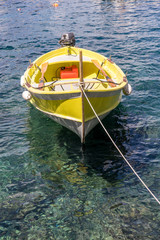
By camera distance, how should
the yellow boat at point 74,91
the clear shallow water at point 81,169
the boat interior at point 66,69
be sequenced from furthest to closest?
1. the boat interior at point 66,69
2. the yellow boat at point 74,91
3. the clear shallow water at point 81,169

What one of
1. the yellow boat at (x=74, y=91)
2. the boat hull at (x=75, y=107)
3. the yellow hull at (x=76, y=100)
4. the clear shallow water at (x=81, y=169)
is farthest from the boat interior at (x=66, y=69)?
the boat hull at (x=75, y=107)

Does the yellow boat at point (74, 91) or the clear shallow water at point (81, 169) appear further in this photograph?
the yellow boat at point (74, 91)

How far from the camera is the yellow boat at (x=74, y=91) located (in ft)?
20.8

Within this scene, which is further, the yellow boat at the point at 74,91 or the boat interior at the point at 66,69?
the boat interior at the point at 66,69

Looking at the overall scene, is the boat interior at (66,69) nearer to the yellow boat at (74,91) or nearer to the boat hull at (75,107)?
the yellow boat at (74,91)

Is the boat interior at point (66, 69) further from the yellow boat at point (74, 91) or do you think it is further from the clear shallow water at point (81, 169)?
the clear shallow water at point (81, 169)

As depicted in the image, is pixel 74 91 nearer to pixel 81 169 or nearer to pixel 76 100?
pixel 76 100

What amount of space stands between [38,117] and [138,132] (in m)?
3.59

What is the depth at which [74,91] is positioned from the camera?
612 cm

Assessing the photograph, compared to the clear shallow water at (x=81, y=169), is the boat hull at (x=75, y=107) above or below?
above

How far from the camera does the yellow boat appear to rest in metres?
6.34

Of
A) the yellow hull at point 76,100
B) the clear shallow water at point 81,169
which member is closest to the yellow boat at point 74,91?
→ the yellow hull at point 76,100

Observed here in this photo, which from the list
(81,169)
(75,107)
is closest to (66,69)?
(75,107)

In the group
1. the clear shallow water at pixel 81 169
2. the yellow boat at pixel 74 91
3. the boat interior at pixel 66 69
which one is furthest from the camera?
the boat interior at pixel 66 69
